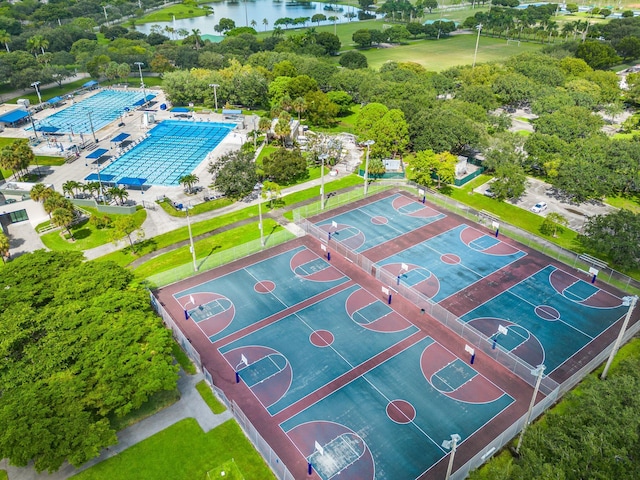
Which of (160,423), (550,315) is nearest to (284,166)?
(550,315)

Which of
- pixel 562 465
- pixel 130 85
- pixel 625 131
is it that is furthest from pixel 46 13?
pixel 562 465

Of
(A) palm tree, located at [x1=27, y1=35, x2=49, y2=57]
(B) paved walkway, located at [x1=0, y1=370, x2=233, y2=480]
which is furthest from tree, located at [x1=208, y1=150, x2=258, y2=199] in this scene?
(A) palm tree, located at [x1=27, y1=35, x2=49, y2=57]

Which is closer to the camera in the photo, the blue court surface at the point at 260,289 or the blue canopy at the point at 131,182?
the blue court surface at the point at 260,289

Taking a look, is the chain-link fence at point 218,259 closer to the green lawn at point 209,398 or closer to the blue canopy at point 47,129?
the green lawn at point 209,398

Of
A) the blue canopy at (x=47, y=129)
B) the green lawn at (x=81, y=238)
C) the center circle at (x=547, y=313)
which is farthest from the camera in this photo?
the blue canopy at (x=47, y=129)

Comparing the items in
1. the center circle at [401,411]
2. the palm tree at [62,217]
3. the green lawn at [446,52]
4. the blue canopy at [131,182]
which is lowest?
the center circle at [401,411]

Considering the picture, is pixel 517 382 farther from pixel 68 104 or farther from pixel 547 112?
pixel 68 104

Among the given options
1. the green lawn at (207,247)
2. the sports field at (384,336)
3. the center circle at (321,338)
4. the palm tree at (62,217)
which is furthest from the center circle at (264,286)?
the palm tree at (62,217)

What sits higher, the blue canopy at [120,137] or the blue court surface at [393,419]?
the blue canopy at [120,137]
